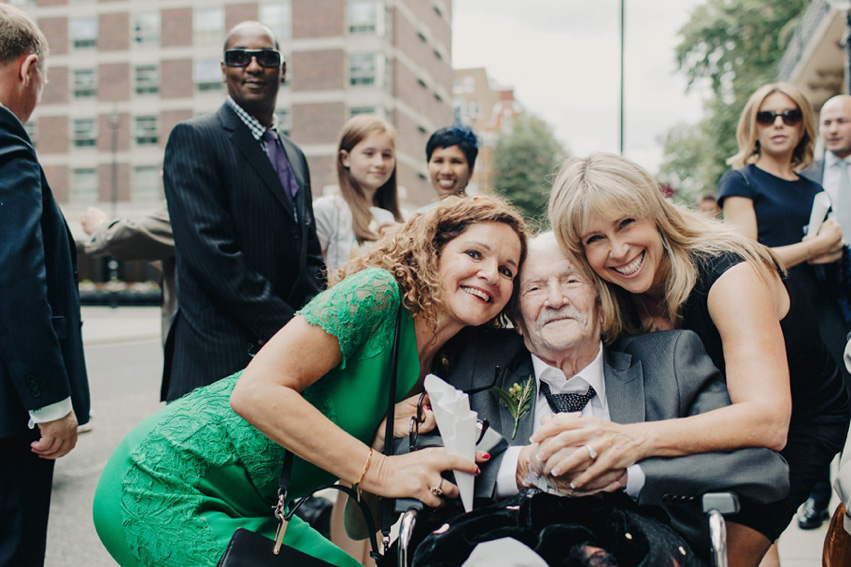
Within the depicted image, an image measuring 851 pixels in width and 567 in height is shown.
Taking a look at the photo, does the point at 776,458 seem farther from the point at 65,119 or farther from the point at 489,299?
the point at 65,119

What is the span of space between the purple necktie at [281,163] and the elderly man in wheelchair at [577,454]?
1.19 metres

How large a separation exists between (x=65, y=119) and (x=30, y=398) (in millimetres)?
40830

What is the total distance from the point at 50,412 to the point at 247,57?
182cm

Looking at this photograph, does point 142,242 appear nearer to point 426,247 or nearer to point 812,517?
point 426,247

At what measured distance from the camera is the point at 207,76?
3559 cm

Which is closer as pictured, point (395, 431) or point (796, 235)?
point (395, 431)

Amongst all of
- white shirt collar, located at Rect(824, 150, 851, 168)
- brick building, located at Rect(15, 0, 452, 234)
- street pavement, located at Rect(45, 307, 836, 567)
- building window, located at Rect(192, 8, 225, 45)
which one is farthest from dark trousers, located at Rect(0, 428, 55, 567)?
building window, located at Rect(192, 8, 225, 45)

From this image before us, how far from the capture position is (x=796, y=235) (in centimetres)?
392

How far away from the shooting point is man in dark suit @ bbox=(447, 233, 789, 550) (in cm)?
207

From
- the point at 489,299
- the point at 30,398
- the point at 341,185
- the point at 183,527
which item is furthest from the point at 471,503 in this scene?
the point at 341,185

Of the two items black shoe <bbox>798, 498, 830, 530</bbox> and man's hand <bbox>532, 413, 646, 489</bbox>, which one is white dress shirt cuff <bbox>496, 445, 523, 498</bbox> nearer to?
man's hand <bbox>532, 413, 646, 489</bbox>

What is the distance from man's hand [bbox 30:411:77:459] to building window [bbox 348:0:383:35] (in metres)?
33.6

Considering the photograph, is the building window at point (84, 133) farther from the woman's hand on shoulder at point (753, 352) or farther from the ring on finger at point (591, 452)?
the ring on finger at point (591, 452)

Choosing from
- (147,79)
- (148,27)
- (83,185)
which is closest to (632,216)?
(147,79)
